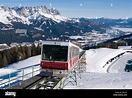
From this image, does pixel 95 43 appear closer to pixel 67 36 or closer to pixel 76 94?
pixel 67 36

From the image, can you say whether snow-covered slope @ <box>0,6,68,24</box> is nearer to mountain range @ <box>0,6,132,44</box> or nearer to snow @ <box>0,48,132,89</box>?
mountain range @ <box>0,6,132,44</box>

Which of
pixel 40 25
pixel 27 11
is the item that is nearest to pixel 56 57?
pixel 40 25

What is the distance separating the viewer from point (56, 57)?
993 cm

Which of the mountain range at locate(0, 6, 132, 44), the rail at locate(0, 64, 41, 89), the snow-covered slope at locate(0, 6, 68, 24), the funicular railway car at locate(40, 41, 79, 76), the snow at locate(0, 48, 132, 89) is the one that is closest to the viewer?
the snow-covered slope at locate(0, 6, 68, 24)

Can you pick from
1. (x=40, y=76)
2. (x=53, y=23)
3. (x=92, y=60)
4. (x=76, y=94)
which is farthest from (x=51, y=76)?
(x=92, y=60)

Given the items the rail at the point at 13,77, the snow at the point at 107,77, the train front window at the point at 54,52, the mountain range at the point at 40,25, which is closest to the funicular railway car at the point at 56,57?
the train front window at the point at 54,52

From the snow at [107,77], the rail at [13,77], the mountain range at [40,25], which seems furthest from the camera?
the rail at [13,77]

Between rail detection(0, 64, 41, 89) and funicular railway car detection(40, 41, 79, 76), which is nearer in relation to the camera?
rail detection(0, 64, 41, 89)

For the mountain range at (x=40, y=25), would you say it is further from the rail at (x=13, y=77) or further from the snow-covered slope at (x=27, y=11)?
the rail at (x=13, y=77)

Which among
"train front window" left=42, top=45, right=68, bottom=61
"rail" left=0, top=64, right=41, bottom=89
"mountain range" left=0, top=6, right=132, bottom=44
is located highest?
"mountain range" left=0, top=6, right=132, bottom=44

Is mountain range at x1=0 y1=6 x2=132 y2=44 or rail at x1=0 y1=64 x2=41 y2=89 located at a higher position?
mountain range at x1=0 y1=6 x2=132 y2=44

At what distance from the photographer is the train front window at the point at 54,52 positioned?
930 cm

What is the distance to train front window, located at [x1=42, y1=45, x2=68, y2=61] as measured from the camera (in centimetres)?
930

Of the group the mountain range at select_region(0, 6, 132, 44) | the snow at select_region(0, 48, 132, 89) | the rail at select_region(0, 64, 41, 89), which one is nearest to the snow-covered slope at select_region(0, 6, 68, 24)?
the mountain range at select_region(0, 6, 132, 44)
